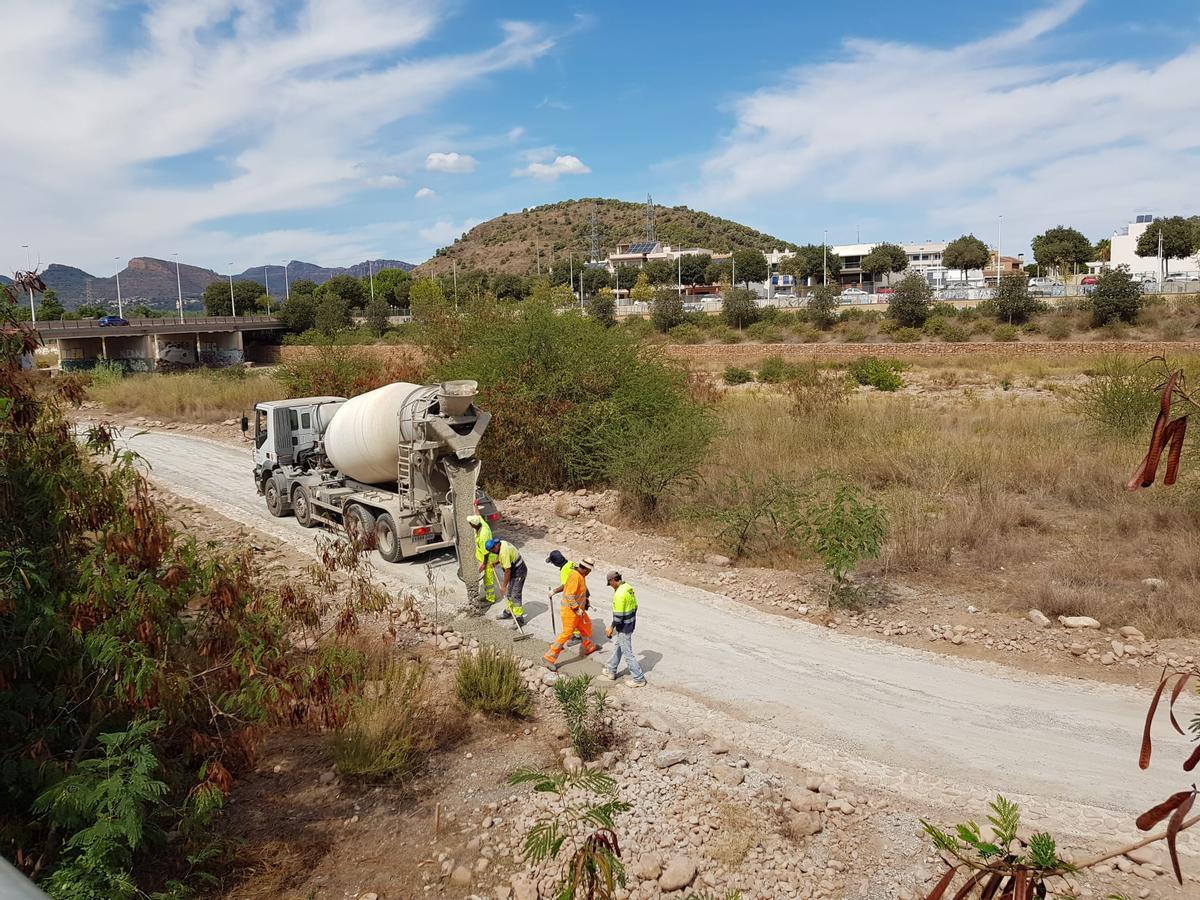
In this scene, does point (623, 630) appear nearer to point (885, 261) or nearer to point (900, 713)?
point (900, 713)

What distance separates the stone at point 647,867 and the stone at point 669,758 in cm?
140

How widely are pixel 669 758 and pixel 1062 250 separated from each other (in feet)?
324

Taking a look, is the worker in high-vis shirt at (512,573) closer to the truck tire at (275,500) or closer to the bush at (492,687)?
the bush at (492,687)

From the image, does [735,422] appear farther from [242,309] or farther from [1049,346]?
[242,309]

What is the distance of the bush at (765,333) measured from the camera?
2391 inches

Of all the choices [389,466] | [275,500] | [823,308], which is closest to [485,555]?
[389,466]

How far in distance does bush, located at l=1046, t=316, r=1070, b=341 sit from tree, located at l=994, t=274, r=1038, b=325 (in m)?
2.23

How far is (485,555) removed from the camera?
1160 centimetres

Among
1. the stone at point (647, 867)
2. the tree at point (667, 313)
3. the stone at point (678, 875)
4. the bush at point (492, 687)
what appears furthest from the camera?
the tree at point (667, 313)

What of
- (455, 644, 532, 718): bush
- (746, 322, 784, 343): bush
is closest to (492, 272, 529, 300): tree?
(746, 322, 784, 343): bush

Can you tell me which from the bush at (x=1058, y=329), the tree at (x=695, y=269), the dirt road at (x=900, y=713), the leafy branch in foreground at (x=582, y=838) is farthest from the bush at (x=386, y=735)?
the tree at (x=695, y=269)

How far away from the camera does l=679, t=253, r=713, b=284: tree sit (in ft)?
374

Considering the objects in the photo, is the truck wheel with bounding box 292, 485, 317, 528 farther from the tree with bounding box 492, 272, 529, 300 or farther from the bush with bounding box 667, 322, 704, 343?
the tree with bounding box 492, 272, 529, 300

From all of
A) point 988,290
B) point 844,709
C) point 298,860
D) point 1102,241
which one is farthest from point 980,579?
point 1102,241
